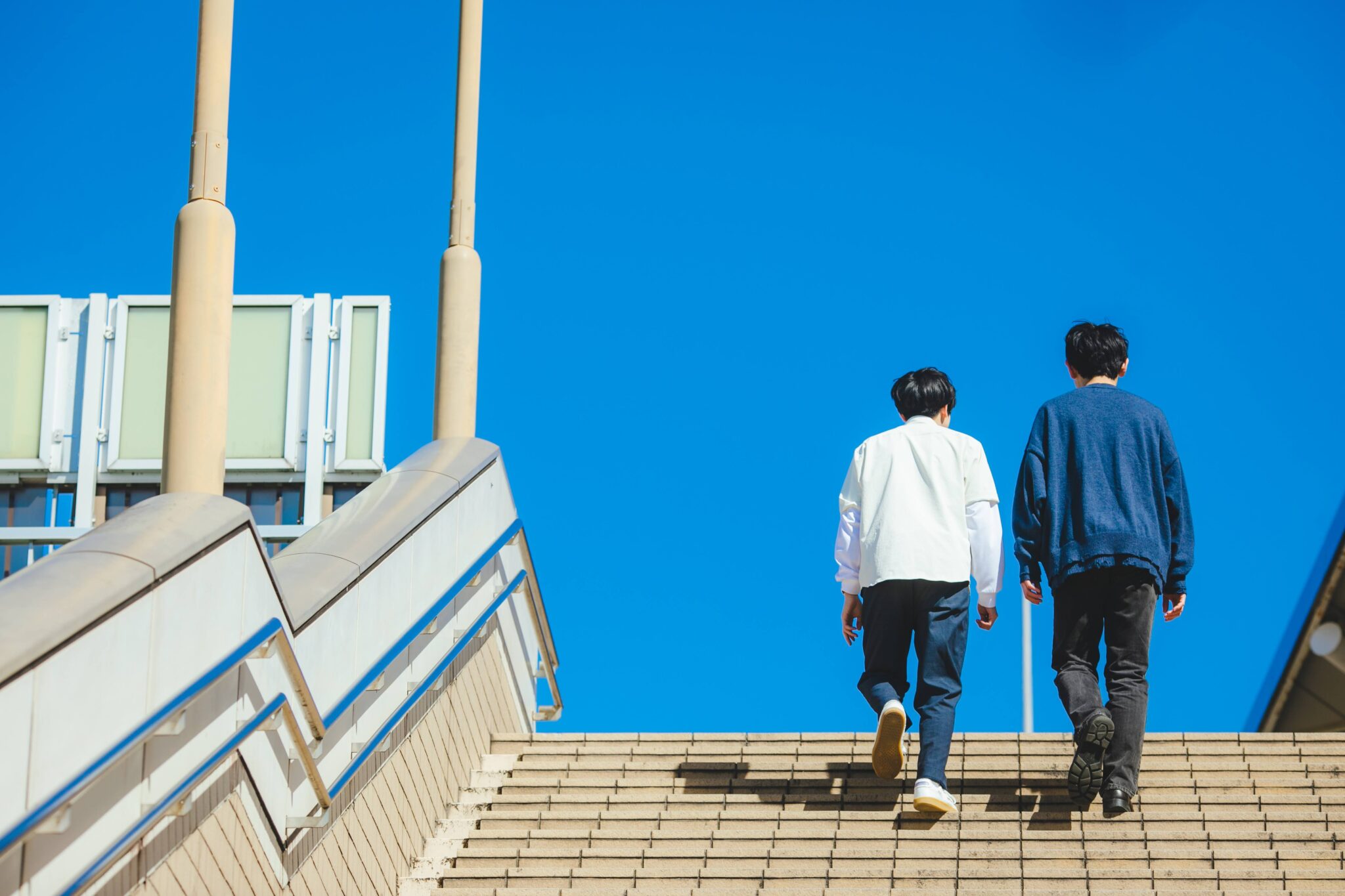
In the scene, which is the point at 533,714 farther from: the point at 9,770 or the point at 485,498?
the point at 9,770

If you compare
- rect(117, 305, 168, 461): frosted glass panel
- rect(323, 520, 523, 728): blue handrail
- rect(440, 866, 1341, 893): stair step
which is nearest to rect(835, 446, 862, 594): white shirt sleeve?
rect(440, 866, 1341, 893): stair step

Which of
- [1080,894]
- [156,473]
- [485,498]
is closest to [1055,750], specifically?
[1080,894]

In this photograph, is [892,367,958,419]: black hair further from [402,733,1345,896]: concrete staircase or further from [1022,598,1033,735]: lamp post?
[1022,598,1033,735]: lamp post

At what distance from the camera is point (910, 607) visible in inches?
264

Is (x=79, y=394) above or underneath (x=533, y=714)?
above

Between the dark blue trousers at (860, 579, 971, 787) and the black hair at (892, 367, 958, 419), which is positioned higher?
the black hair at (892, 367, 958, 419)

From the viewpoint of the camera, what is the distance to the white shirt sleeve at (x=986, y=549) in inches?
264

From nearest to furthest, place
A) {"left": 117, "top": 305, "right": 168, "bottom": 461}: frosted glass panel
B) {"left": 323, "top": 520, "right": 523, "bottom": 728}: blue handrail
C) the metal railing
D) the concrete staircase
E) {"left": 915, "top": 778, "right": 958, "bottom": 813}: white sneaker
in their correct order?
the metal railing, {"left": 323, "top": 520, "right": 523, "bottom": 728}: blue handrail, the concrete staircase, {"left": 915, "top": 778, "right": 958, "bottom": 813}: white sneaker, {"left": 117, "top": 305, "right": 168, "bottom": 461}: frosted glass panel

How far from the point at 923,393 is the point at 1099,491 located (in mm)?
839

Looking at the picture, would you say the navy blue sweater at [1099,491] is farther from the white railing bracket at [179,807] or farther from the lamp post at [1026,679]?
the lamp post at [1026,679]

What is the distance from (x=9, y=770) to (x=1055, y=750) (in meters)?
4.61

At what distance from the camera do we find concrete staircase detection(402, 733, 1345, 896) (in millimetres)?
6129

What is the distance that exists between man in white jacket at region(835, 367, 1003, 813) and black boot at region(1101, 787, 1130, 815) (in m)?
0.59

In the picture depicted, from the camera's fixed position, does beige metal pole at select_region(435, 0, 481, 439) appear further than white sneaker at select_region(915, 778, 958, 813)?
Yes
